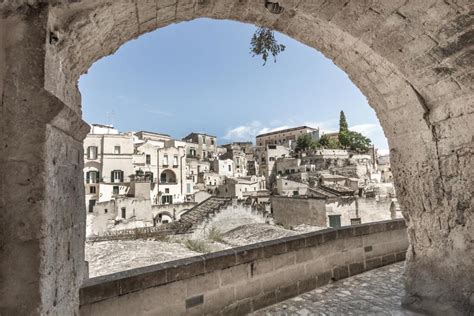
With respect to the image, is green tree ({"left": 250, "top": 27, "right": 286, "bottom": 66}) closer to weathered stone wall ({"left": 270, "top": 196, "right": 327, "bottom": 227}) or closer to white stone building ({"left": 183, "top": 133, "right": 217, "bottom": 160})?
weathered stone wall ({"left": 270, "top": 196, "right": 327, "bottom": 227})

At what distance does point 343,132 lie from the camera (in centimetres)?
6378

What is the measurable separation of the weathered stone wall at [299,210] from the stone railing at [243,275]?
1318cm

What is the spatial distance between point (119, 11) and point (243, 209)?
48.0ft

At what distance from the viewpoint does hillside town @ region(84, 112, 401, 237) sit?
63.3 feet

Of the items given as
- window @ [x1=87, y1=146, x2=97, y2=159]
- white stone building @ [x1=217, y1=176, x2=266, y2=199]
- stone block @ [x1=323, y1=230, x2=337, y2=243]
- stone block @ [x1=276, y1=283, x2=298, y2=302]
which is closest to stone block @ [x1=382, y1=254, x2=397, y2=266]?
stone block @ [x1=323, y1=230, x2=337, y2=243]

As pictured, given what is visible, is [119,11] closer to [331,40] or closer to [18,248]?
[18,248]

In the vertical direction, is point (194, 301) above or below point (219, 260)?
below

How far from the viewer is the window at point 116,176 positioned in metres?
38.1

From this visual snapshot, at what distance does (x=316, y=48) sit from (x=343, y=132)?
6540 centimetres

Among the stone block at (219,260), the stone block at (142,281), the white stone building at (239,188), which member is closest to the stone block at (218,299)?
the stone block at (219,260)

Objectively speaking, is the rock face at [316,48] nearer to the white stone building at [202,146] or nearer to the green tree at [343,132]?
the white stone building at [202,146]

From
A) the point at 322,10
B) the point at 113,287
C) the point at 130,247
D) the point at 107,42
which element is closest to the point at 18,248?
the point at 113,287

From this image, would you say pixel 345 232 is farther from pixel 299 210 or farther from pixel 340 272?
pixel 299 210

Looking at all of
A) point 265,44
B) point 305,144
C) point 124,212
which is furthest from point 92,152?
point 305,144
